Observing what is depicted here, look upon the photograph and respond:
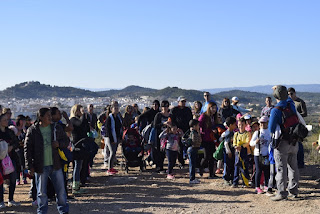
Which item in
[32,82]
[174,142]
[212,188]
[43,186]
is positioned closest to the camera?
[43,186]

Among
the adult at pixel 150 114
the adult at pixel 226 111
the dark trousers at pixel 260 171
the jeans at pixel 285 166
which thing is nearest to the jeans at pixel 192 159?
the dark trousers at pixel 260 171

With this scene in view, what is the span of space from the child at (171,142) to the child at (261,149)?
7.36 feet

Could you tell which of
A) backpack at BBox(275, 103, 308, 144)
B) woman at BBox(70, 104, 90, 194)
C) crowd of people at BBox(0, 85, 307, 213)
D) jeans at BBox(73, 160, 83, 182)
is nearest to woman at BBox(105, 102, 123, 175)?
crowd of people at BBox(0, 85, 307, 213)

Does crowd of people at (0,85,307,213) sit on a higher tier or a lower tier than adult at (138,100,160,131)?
lower

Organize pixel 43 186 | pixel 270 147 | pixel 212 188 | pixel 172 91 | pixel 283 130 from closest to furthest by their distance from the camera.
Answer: pixel 43 186 < pixel 283 130 < pixel 270 147 < pixel 212 188 < pixel 172 91

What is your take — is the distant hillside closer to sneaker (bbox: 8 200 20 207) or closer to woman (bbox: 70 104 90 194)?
woman (bbox: 70 104 90 194)

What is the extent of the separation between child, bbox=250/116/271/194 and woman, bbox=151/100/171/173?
2.86 metres

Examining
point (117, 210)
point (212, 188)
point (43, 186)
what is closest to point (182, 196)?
point (212, 188)

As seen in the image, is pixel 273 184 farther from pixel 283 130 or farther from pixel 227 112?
pixel 227 112

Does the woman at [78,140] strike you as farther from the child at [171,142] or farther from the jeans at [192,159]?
the jeans at [192,159]

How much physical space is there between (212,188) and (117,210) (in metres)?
2.41

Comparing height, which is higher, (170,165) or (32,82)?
(32,82)

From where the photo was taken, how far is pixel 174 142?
9.83 meters

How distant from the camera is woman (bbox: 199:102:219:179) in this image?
9766mm
